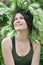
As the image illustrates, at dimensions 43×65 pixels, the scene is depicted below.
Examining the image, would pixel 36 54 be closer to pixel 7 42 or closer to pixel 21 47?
pixel 21 47

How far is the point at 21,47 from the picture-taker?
6.73 ft

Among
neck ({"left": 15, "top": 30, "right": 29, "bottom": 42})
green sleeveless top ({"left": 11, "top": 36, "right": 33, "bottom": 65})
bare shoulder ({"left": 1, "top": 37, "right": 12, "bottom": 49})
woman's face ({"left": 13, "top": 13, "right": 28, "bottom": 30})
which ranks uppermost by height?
woman's face ({"left": 13, "top": 13, "right": 28, "bottom": 30})

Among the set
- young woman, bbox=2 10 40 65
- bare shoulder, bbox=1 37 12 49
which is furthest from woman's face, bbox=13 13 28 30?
bare shoulder, bbox=1 37 12 49

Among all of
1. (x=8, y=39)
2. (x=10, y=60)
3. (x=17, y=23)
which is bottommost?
(x=10, y=60)

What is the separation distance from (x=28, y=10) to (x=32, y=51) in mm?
346

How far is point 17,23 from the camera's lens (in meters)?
1.96

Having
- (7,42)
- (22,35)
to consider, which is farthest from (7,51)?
(22,35)

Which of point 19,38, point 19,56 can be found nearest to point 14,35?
point 19,38

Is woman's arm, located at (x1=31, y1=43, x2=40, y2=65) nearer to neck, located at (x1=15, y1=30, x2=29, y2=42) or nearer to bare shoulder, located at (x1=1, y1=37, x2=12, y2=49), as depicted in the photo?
neck, located at (x1=15, y1=30, x2=29, y2=42)

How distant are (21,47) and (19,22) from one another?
22 centimetres

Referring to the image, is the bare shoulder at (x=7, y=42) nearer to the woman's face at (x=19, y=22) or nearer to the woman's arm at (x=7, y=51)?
the woman's arm at (x=7, y=51)

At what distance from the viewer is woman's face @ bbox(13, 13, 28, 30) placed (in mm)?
1958

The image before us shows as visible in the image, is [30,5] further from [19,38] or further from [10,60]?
[10,60]

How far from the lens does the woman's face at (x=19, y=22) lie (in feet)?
6.42
